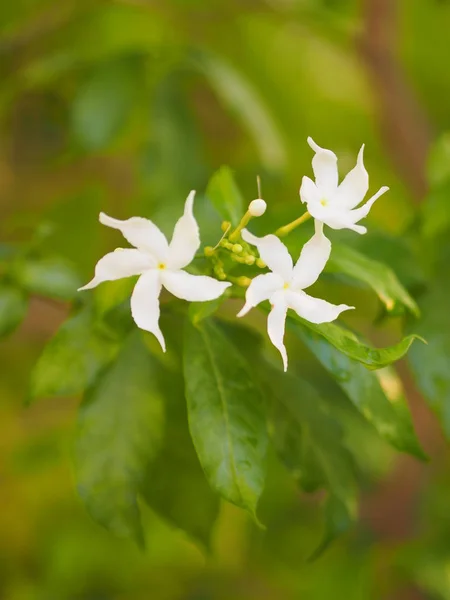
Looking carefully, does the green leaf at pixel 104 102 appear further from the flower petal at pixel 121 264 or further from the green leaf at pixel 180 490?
the flower petal at pixel 121 264

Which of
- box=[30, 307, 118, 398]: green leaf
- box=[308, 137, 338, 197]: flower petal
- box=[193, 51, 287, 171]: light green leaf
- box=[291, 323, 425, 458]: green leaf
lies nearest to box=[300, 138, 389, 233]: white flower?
box=[308, 137, 338, 197]: flower petal

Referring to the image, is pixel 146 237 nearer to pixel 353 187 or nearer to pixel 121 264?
pixel 121 264

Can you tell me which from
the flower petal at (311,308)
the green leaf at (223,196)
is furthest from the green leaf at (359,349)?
the green leaf at (223,196)

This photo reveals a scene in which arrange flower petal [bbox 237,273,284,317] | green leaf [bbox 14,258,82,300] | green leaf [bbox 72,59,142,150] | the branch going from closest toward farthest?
flower petal [bbox 237,273,284,317], green leaf [bbox 14,258,82,300], green leaf [bbox 72,59,142,150], the branch

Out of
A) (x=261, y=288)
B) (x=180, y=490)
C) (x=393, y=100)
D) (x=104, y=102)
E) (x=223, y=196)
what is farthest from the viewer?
(x=393, y=100)

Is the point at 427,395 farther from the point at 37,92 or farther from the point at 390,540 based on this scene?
the point at 37,92

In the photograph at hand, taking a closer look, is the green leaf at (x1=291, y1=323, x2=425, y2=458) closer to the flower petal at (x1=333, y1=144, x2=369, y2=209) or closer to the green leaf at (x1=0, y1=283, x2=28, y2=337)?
the flower petal at (x1=333, y1=144, x2=369, y2=209)

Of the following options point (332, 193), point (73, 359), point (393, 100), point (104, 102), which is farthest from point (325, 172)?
point (393, 100)
